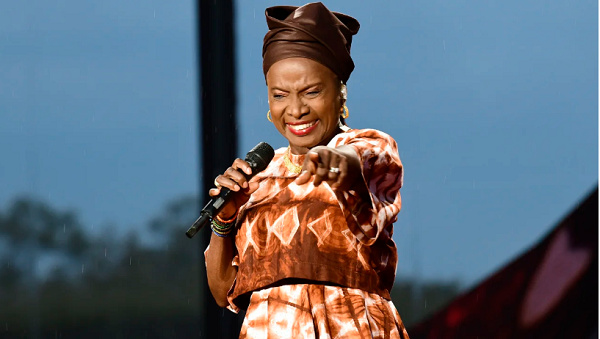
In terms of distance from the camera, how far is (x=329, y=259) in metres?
1.69

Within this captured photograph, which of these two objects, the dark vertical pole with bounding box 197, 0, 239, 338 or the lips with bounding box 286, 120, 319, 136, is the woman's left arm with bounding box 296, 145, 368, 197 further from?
the dark vertical pole with bounding box 197, 0, 239, 338

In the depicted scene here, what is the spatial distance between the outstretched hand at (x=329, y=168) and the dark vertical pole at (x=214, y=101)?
208 centimetres

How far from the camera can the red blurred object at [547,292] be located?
324 centimetres

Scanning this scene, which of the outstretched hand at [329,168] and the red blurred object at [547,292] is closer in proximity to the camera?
the outstretched hand at [329,168]

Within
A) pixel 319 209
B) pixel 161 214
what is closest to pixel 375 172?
pixel 319 209

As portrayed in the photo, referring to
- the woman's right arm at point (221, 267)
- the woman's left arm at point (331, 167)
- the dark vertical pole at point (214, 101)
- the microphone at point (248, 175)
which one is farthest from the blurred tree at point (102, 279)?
the woman's left arm at point (331, 167)

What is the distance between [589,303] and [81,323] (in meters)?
2.04

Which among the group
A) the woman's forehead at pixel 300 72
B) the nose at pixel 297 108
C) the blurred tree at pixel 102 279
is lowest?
the blurred tree at pixel 102 279

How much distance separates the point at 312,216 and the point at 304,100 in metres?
0.25

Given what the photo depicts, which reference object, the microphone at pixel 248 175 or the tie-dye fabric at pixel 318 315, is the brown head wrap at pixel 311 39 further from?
the tie-dye fabric at pixel 318 315

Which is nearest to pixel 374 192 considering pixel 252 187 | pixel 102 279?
pixel 252 187

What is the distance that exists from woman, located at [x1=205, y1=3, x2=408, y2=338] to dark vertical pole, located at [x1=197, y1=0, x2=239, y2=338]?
65.9 inches

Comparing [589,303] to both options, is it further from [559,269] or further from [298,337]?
[298,337]

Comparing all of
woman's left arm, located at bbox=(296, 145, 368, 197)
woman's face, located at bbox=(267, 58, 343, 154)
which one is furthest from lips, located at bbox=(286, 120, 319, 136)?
woman's left arm, located at bbox=(296, 145, 368, 197)
